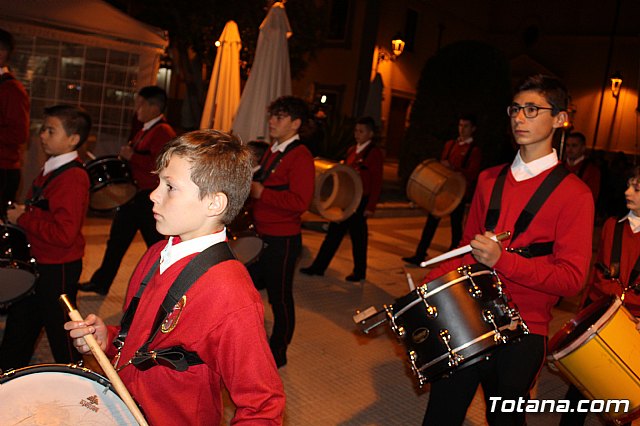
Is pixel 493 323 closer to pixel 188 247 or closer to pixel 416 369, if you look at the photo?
pixel 416 369

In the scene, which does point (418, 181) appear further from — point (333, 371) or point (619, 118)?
point (619, 118)

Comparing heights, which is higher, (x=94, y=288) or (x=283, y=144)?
(x=283, y=144)

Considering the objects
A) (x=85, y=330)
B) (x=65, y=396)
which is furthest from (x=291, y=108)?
(x=65, y=396)

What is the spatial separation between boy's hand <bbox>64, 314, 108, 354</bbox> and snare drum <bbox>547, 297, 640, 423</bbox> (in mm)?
2081

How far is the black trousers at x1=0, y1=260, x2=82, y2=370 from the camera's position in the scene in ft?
12.1

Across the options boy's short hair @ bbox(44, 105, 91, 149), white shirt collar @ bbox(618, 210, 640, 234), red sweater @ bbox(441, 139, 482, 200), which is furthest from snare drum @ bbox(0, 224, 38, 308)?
red sweater @ bbox(441, 139, 482, 200)

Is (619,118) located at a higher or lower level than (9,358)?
higher

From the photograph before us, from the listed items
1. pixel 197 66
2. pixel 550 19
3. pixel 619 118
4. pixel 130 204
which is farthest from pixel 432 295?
pixel 550 19

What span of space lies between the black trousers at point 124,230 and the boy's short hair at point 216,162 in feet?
13.1

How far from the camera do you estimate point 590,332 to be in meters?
2.99

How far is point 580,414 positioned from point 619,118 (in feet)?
89.9

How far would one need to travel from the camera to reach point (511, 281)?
9.84 ft

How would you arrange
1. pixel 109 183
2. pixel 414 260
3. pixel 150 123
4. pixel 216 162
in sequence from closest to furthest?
pixel 216 162, pixel 109 183, pixel 150 123, pixel 414 260

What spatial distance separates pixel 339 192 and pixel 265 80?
5.06 ft
